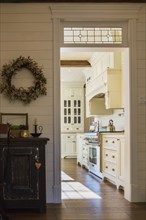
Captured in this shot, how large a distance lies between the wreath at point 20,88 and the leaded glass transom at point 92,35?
2.10 feet

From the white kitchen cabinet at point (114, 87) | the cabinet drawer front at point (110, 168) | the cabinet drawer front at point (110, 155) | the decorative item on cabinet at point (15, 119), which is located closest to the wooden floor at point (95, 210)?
the cabinet drawer front at point (110, 168)

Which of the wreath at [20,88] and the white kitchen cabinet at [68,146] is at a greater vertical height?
the wreath at [20,88]

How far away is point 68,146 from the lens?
12.5 m

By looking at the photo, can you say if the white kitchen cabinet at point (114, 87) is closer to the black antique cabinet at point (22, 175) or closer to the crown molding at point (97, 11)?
the crown molding at point (97, 11)

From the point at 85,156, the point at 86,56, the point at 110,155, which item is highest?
the point at 86,56

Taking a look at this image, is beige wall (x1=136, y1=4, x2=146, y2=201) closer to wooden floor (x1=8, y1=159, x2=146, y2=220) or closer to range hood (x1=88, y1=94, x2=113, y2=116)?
wooden floor (x1=8, y1=159, x2=146, y2=220)

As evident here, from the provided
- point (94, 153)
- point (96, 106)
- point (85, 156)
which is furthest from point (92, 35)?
point (85, 156)

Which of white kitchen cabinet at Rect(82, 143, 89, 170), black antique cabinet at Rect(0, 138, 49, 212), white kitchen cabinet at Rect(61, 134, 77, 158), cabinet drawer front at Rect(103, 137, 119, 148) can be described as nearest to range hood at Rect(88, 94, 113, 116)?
white kitchen cabinet at Rect(82, 143, 89, 170)

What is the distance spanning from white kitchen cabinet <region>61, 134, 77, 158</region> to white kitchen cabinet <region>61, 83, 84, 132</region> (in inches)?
11.4

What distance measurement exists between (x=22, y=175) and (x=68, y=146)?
325 inches

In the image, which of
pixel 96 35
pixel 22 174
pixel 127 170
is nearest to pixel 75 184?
pixel 127 170

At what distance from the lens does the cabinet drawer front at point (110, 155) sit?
19.9 ft

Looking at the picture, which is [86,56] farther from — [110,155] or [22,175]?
[22,175]

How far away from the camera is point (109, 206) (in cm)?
450
